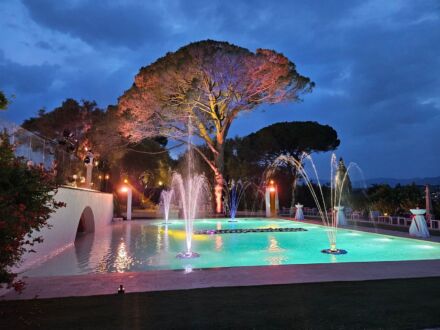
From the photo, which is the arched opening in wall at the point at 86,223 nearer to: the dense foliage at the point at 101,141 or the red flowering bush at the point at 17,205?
the dense foliage at the point at 101,141

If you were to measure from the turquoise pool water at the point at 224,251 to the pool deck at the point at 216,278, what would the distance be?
4.72 feet

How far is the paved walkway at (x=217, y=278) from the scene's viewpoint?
4540 mm

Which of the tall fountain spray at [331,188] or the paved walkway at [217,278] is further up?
the tall fountain spray at [331,188]

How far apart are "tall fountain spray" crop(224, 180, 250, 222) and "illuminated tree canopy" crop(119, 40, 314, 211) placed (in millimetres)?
4557

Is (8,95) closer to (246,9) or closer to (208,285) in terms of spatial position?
(208,285)

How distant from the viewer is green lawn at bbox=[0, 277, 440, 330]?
3152 millimetres

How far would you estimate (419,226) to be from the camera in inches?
378

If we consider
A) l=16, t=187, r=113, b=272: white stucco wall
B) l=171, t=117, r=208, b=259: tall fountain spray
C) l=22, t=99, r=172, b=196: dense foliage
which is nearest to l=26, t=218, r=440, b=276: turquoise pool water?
l=16, t=187, r=113, b=272: white stucco wall

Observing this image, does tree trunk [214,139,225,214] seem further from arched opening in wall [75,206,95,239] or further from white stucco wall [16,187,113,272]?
arched opening in wall [75,206,95,239]

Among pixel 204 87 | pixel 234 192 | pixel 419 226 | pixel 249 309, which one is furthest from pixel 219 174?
pixel 249 309

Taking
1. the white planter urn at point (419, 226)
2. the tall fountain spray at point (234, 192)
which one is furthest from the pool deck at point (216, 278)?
the tall fountain spray at point (234, 192)

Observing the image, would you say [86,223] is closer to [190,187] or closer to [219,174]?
[219,174]

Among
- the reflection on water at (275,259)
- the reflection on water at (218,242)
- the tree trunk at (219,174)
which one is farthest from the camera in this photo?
the tree trunk at (219,174)

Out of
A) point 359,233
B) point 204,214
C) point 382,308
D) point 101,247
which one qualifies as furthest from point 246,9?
point 382,308
